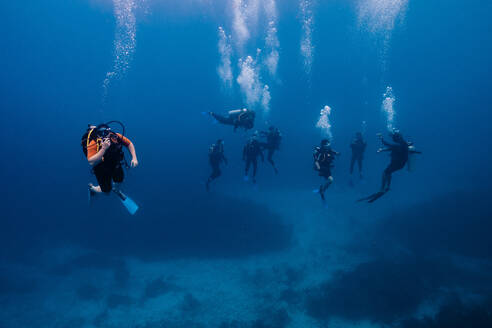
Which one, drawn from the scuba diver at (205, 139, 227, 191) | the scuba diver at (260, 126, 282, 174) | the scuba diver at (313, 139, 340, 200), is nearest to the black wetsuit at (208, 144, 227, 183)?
the scuba diver at (205, 139, 227, 191)

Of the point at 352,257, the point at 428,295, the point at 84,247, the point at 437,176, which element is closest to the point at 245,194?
the point at 352,257

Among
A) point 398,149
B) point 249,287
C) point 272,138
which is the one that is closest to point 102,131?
point 398,149

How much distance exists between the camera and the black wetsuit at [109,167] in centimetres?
395

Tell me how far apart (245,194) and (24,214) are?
24.2 metres

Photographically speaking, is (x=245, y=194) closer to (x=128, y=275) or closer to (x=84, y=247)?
(x=128, y=275)

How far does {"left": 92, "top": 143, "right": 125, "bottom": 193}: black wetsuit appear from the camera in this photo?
3.95 metres

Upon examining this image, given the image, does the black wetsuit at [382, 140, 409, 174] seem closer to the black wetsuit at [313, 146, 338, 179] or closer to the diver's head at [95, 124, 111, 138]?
the black wetsuit at [313, 146, 338, 179]

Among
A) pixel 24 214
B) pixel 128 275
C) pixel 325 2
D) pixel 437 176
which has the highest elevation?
pixel 325 2

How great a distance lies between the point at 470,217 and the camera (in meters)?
17.5

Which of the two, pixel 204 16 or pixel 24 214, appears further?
pixel 204 16

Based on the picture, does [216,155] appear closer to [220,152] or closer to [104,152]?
[220,152]

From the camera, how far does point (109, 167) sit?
4.15 meters

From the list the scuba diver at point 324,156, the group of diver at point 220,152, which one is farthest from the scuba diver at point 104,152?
the scuba diver at point 324,156

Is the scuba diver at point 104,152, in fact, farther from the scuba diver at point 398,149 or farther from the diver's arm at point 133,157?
the scuba diver at point 398,149
